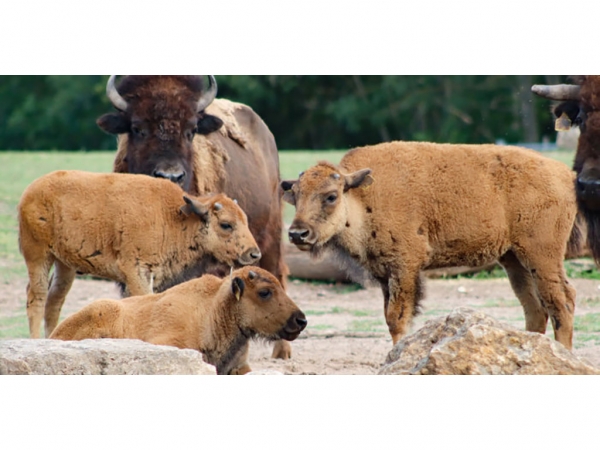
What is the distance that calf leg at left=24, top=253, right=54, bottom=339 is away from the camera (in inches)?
333

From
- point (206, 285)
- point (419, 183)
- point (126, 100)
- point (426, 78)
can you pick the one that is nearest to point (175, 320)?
point (206, 285)

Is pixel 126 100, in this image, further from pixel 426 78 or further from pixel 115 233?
pixel 426 78

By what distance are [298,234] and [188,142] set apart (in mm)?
1885

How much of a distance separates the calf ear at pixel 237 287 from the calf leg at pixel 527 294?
2.69 m

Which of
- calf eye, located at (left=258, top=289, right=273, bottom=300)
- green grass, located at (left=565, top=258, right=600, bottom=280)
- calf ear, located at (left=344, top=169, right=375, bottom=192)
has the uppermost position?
calf ear, located at (left=344, top=169, right=375, bottom=192)

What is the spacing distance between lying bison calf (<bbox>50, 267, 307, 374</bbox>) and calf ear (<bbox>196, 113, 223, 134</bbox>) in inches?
105

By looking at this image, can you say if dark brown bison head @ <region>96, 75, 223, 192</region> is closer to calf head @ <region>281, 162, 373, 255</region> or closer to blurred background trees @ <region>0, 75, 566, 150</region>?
calf head @ <region>281, 162, 373, 255</region>

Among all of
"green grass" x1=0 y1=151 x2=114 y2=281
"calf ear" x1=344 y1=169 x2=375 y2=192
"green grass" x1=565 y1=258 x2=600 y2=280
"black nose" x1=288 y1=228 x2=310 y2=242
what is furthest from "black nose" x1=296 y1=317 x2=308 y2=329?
"green grass" x1=0 y1=151 x2=114 y2=281

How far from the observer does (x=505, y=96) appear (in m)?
22.0

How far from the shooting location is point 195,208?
8.33 meters

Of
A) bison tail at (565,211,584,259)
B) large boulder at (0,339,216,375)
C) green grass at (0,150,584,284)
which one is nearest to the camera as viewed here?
large boulder at (0,339,216,375)

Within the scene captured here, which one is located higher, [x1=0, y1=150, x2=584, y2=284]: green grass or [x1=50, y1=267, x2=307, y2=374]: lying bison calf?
[x1=50, y1=267, x2=307, y2=374]: lying bison calf

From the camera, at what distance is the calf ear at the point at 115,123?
31.2ft

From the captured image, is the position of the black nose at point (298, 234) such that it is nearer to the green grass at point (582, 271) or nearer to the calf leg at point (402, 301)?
the calf leg at point (402, 301)
